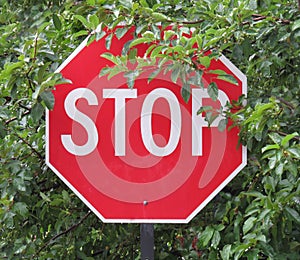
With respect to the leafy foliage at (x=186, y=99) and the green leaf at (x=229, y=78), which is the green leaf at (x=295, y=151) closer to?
the leafy foliage at (x=186, y=99)

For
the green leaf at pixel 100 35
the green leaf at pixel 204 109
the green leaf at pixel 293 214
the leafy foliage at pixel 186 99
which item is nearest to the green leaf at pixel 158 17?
the leafy foliage at pixel 186 99

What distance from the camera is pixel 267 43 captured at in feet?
4.67

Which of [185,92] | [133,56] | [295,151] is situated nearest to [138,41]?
[133,56]

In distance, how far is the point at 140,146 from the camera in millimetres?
1268

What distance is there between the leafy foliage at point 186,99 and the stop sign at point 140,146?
A: 35 mm

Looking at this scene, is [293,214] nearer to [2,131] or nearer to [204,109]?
Answer: [204,109]

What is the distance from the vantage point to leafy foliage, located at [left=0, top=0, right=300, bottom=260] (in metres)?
1.29

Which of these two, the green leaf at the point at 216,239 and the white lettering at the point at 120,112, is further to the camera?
the green leaf at the point at 216,239

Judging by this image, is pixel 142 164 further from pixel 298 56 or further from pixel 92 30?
Answer: pixel 298 56

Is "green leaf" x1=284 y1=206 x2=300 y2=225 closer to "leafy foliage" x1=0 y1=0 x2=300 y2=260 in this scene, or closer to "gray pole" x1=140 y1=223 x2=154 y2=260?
"leafy foliage" x1=0 y1=0 x2=300 y2=260

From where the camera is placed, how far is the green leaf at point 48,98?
128 centimetres

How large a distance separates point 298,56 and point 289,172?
31 cm

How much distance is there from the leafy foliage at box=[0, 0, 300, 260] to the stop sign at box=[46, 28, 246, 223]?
4cm

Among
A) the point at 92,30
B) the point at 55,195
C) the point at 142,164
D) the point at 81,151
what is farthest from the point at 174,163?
the point at 55,195
